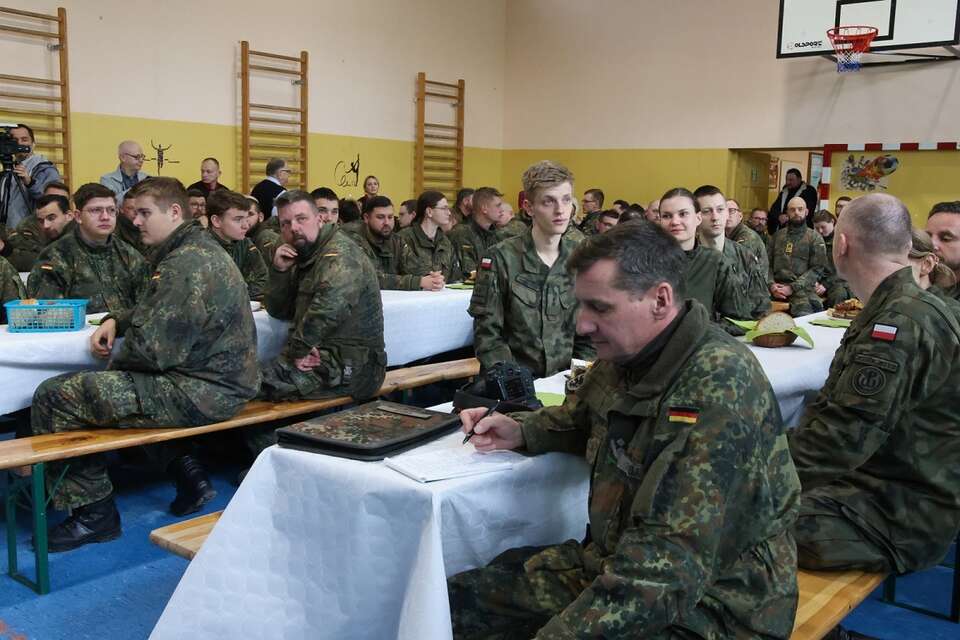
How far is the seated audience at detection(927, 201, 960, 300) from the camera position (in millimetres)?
3725

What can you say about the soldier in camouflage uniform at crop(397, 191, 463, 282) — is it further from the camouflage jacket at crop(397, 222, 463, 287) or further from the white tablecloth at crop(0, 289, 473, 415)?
the white tablecloth at crop(0, 289, 473, 415)

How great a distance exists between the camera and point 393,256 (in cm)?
696

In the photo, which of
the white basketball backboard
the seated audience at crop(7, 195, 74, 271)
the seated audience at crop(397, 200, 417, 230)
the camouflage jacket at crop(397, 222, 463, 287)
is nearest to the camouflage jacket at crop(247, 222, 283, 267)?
the camouflage jacket at crop(397, 222, 463, 287)

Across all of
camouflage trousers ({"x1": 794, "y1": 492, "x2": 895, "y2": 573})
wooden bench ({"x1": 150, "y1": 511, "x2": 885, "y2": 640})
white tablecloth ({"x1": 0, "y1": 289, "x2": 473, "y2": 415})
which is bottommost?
wooden bench ({"x1": 150, "y1": 511, "x2": 885, "y2": 640})

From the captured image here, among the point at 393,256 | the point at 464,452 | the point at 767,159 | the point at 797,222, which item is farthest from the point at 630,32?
the point at 464,452

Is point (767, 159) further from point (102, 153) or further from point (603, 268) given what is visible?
point (603, 268)

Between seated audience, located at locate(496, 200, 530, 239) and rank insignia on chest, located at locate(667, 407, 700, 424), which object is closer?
rank insignia on chest, located at locate(667, 407, 700, 424)

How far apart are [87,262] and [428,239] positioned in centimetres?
292

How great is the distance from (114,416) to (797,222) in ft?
22.3

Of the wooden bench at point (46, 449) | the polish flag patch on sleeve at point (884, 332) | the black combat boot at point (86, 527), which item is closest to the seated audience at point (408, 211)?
the wooden bench at point (46, 449)

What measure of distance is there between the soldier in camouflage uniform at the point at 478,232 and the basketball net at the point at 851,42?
4.81 metres

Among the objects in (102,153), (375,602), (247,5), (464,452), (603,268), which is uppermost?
(247,5)

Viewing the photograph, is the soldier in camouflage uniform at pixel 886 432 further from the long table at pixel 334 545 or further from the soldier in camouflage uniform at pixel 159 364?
the soldier in camouflage uniform at pixel 159 364

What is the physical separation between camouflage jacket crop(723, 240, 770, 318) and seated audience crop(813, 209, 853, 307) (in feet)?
7.79
